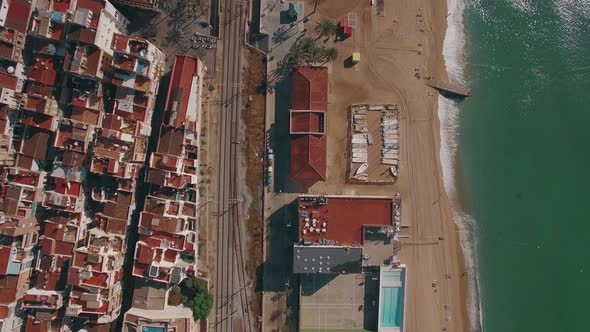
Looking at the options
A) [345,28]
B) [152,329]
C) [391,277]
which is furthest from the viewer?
[345,28]

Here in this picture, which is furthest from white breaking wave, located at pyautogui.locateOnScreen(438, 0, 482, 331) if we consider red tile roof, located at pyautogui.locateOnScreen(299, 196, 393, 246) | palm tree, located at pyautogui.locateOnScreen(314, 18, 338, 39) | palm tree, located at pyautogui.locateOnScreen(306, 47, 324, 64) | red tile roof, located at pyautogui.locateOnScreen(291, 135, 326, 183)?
red tile roof, located at pyautogui.locateOnScreen(291, 135, 326, 183)

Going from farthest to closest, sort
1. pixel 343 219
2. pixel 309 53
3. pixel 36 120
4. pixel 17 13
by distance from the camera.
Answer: pixel 309 53 → pixel 343 219 → pixel 36 120 → pixel 17 13

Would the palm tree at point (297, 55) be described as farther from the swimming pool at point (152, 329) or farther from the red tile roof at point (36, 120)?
the swimming pool at point (152, 329)

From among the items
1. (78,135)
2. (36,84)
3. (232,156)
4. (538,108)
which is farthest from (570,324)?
(36,84)

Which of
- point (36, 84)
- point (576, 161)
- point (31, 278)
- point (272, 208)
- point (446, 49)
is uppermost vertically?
point (446, 49)

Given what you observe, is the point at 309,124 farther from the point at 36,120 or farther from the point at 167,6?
the point at 36,120

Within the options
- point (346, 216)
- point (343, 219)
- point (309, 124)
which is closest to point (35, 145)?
point (309, 124)

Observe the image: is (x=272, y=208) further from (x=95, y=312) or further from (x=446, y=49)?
(x=446, y=49)
